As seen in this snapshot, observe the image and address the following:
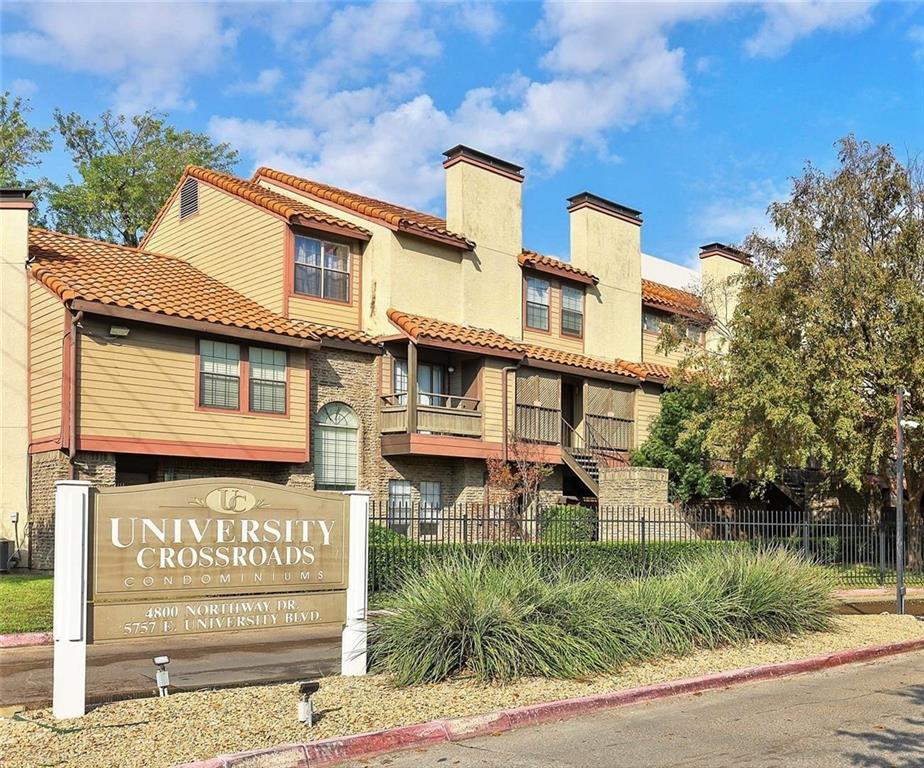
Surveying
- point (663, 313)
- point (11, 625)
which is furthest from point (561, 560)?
point (663, 313)

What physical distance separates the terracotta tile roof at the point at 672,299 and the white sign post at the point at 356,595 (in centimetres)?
2252

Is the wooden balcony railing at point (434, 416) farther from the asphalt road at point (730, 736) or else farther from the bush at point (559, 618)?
the asphalt road at point (730, 736)

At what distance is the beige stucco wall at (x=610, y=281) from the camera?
31812 mm

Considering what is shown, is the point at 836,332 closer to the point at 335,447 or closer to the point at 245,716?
the point at 335,447

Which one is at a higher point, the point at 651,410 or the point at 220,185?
the point at 220,185

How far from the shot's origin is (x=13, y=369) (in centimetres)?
2217

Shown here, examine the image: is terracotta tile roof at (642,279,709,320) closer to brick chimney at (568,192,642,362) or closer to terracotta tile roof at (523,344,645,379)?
brick chimney at (568,192,642,362)

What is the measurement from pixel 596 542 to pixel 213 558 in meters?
10.3

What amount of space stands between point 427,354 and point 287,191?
6.75 m

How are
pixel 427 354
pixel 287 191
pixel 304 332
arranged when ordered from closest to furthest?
1. pixel 304 332
2. pixel 427 354
3. pixel 287 191

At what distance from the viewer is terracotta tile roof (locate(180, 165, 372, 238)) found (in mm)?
24719

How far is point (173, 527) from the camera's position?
939 cm

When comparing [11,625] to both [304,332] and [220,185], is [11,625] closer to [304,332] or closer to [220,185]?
[304,332]

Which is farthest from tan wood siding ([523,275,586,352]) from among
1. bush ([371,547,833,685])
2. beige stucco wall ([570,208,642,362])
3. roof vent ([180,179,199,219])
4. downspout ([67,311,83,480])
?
bush ([371,547,833,685])
